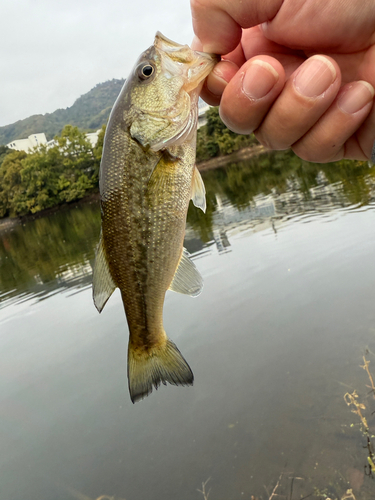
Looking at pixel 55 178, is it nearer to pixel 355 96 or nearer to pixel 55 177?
pixel 55 177

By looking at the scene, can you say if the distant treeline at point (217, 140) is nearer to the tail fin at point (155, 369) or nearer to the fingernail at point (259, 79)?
the fingernail at point (259, 79)

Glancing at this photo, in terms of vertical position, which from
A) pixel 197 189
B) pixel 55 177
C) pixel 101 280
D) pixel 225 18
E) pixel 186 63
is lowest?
pixel 101 280

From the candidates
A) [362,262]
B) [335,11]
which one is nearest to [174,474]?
[335,11]

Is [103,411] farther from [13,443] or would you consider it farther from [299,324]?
[299,324]

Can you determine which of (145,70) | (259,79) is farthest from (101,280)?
(259,79)

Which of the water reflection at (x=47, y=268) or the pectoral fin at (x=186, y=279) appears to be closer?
the pectoral fin at (x=186, y=279)

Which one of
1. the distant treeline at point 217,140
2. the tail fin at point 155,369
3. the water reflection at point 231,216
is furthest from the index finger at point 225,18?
the distant treeline at point 217,140
